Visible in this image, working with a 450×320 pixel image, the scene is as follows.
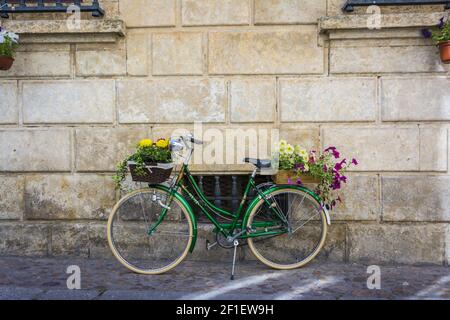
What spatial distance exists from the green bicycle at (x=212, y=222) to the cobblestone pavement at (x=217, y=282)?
17 cm

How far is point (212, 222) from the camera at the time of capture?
4.61 m

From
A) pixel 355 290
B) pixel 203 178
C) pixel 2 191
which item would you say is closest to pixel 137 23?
pixel 203 178

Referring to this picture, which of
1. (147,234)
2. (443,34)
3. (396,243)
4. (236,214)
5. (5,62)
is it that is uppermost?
(443,34)

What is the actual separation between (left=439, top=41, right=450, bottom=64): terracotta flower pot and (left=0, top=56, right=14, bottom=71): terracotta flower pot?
446 centimetres

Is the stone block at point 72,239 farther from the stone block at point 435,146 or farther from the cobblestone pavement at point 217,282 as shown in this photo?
the stone block at point 435,146

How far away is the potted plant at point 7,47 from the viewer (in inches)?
190

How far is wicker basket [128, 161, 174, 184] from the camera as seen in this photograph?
4.27 m

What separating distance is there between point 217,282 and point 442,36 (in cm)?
330

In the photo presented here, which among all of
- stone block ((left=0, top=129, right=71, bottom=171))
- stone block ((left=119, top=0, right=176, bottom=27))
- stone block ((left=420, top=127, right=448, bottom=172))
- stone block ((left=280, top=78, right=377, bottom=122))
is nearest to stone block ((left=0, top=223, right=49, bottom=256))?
stone block ((left=0, top=129, right=71, bottom=171))

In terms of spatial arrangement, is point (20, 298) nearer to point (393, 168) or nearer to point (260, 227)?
point (260, 227)

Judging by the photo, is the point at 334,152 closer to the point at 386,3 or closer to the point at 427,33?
the point at 427,33

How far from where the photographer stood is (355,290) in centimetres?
405

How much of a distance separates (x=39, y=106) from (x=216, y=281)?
276 cm

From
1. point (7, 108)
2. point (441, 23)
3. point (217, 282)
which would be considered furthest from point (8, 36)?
point (441, 23)
